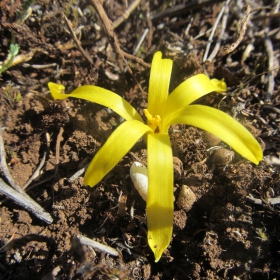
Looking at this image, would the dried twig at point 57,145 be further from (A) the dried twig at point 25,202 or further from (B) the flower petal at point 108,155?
(B) the flower petal at point 108,155

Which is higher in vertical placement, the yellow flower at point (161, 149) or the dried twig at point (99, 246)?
the yellow flower at point (161, 149)

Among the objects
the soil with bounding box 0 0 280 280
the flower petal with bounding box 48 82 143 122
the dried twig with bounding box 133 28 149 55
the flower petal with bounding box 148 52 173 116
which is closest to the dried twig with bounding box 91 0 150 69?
the soil with bounding box 0 0 280 280

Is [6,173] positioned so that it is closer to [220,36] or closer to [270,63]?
[220,36]

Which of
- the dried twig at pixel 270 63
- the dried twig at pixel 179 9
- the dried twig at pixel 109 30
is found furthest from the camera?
the dried twig at pixel 179 9

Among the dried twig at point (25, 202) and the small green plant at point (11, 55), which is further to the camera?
the small green plant at point (11, 55)

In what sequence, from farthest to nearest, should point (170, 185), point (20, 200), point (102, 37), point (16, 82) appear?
point (102, 37) < point (16, 82) < point (20, 200) < point (170, 185)

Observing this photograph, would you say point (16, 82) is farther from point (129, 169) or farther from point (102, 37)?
point (129, 169)

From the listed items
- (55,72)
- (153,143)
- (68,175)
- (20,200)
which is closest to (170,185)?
(153,143)

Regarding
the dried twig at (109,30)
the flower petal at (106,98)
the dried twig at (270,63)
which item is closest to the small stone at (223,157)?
the flower petal at (106,98)
